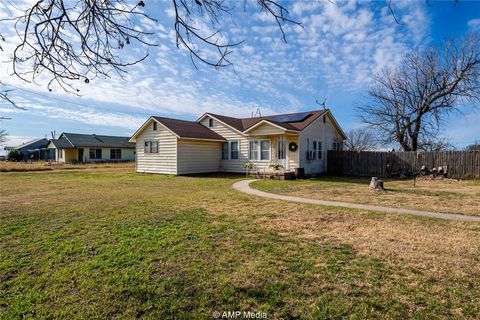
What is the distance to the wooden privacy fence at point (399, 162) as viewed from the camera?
16016 mm

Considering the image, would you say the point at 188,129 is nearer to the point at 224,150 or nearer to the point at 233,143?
the point at 224,150

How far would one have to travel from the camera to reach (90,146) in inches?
1582

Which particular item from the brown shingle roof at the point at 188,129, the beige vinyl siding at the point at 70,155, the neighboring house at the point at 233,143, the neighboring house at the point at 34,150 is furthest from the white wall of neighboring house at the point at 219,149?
the neighboring house at the point at 34,150

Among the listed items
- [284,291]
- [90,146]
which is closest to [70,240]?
[284,291]

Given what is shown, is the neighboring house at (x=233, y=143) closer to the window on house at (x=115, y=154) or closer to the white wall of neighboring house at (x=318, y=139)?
the white wall of neighboring house at (x=318, y=139)

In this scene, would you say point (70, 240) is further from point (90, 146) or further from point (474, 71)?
point (90, 146)

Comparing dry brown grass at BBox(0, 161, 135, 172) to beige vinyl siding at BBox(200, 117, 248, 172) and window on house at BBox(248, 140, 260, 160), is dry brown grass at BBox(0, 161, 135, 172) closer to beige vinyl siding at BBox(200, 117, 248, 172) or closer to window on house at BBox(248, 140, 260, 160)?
beige vinyl siding at BBox(200, 117, 248, 172)

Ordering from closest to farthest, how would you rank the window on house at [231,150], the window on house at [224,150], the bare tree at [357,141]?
the window on house at [231,150] → the window on house at [224,150] → the bare tree at [357,141]

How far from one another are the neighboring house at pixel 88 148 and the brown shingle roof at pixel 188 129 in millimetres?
25532

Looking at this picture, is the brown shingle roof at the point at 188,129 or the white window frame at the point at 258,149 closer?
the white window frame at the point at 258,149

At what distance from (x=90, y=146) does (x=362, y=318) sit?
144 feet

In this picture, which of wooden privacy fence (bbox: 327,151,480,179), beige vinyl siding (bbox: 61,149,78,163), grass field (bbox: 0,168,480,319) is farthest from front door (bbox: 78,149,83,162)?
grass field (bbox: 0,168,480,319)

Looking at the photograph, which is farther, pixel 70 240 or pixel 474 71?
pixel 474 71

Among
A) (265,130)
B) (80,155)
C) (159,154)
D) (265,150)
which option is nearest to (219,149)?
(265,150)
